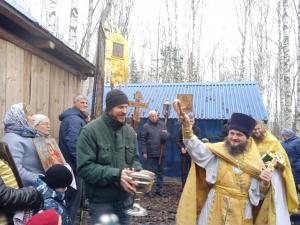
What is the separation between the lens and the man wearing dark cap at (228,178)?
3869mm

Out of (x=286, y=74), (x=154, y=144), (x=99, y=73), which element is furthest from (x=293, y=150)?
(x=286, y=74)

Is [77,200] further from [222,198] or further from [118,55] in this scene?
[118,55]

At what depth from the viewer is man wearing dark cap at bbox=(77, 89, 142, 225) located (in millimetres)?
3295

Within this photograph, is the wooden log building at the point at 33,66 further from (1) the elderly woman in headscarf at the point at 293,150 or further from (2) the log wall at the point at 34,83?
(1) the elderly woman in headscarf at the point at 293,150

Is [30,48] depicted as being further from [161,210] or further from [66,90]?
[161,210]

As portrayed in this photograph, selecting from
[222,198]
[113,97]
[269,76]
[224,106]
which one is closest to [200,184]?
[222,198]

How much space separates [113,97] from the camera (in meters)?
3.49

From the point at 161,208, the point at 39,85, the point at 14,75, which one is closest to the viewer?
the point at 14,75

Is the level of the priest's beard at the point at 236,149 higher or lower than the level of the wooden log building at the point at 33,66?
lower

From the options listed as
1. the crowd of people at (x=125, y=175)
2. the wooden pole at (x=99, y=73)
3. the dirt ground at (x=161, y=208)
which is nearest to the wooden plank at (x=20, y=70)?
the crowd of people at (x=125, y=175)

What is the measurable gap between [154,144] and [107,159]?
5.98 m

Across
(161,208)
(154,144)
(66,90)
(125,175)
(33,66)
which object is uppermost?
(33,66)

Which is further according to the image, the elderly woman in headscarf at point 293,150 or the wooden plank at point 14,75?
the elderly woman in headscarf at point 293,150

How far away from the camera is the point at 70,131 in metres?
5.75
